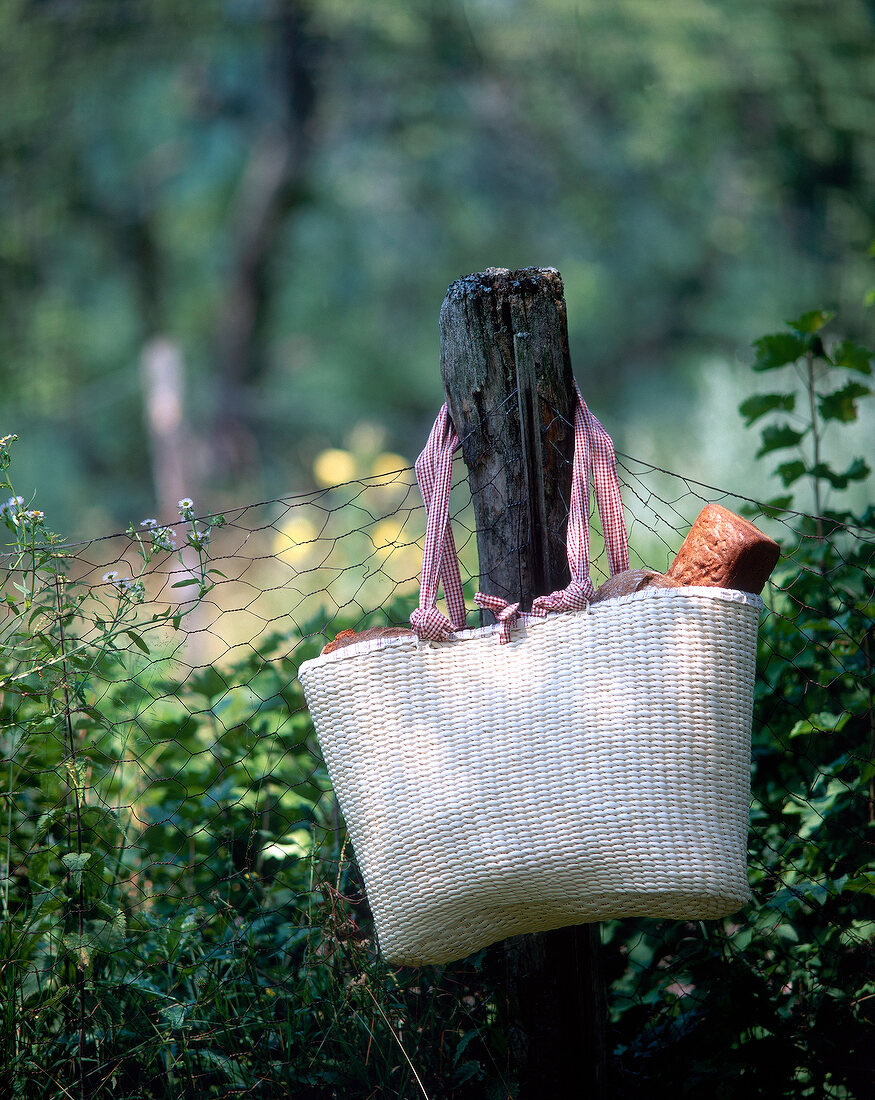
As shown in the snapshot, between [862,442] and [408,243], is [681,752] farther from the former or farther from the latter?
[408,243]

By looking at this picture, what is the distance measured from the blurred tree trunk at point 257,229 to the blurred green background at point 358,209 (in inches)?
1.2

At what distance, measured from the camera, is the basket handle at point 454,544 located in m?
1.37

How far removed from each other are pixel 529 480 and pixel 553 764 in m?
0.49

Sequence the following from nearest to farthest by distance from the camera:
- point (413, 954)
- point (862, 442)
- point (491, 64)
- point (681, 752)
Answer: point (681, 752)
point (413, 954)
point (862, 442)
point (491, 64)

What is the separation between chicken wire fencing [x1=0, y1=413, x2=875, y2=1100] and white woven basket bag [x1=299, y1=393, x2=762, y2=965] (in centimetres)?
10

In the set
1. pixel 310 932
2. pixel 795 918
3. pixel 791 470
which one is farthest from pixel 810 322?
pixel 310 932

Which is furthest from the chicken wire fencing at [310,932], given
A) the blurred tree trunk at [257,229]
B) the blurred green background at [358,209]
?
the blurred tree trunk at [257,229]

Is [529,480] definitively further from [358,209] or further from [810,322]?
[358,209]

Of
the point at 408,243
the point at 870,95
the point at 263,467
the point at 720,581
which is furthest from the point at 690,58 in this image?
the point at 720,581

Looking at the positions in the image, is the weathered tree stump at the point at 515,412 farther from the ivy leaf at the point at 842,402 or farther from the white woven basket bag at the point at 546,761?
the ivy leaf at the point at 842,402

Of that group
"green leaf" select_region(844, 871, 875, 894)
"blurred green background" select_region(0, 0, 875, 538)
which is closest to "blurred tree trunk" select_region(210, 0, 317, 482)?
"blurred green background" select_region(0, 0, 875, 538)

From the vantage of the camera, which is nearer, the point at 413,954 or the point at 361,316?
the point at 413,954

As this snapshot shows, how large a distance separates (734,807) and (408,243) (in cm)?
1065

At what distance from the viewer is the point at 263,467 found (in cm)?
1078
